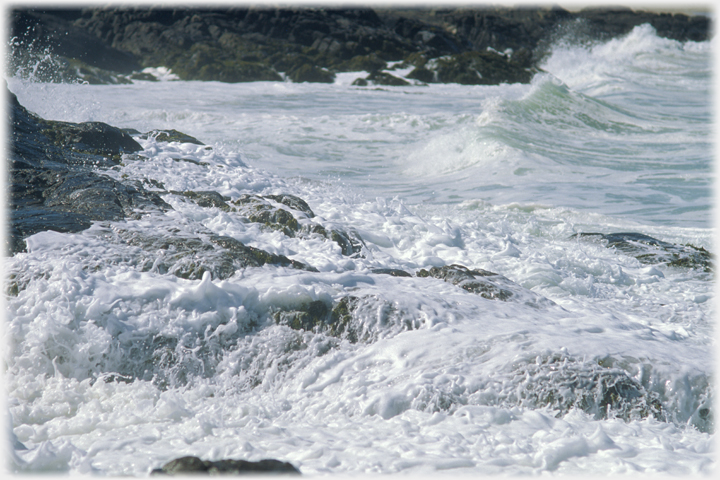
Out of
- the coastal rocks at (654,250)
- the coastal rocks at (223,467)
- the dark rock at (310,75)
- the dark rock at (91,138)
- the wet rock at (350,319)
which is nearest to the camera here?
the coastal rocks at (223,467)

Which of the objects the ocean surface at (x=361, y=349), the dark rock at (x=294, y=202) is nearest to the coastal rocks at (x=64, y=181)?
the ocean surface at (x=361, y=349)

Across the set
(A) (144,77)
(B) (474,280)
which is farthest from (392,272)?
(A) (144,77)

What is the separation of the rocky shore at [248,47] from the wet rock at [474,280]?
60.2ft

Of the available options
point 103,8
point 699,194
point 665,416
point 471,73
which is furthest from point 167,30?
point 665,416

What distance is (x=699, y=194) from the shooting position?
9.00 m

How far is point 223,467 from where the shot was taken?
7.30 feet

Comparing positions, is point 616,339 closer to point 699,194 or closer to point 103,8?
point 699,194

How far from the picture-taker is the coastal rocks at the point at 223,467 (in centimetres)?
223

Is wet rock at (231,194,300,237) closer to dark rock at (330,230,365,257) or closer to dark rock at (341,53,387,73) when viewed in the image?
dark rock at (330,230,365,257)

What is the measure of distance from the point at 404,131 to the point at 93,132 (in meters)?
7.74

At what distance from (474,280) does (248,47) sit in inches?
976

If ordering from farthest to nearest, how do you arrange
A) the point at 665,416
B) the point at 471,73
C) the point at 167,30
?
1. the point at 167,30
2. the point at 471,73
3. the point at 665,416

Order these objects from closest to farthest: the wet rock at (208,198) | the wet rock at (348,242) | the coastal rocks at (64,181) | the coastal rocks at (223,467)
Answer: the coastal rocks at (223,467), the coastal rocks at (64,181), the wet rock at (348,242), the wet rock at (208,198)

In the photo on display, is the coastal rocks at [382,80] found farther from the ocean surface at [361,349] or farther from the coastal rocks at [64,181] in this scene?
the coastal rocks at [64,181]
